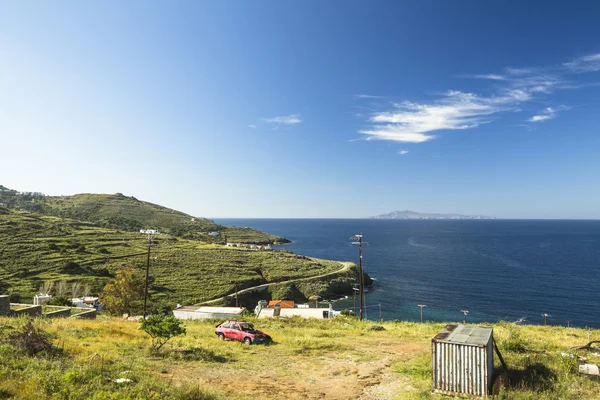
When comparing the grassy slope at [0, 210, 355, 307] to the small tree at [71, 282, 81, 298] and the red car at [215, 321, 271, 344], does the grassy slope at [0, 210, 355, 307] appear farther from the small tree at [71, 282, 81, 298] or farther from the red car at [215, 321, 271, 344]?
the red car at [215, 321, 271, 344]

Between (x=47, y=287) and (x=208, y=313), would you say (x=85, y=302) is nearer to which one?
(x=47, y=287)

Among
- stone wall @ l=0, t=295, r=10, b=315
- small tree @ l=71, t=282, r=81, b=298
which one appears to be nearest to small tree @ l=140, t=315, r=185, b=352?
stone wall @ l=0, t=295, r=10, b=315

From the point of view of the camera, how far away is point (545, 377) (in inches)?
616

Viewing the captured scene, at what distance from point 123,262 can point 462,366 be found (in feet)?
281

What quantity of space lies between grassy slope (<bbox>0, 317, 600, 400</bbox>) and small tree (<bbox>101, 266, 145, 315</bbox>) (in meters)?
28.0

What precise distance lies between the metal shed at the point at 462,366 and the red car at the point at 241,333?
1249cm

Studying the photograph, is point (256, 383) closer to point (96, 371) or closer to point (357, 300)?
point (96, 371)

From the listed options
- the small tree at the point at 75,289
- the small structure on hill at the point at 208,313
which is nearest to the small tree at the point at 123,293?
the small structure on hill at the point at 208,313

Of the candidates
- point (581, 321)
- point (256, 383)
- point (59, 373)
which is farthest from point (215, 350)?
point (581, 321)

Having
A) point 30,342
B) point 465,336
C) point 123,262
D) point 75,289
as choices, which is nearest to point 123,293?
point 75,289

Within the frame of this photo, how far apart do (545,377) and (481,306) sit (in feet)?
193

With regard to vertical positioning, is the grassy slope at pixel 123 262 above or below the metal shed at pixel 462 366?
below

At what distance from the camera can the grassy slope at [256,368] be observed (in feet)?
38.9

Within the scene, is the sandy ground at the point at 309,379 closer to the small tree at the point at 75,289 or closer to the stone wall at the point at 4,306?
the stone wall at the point at 4,306
